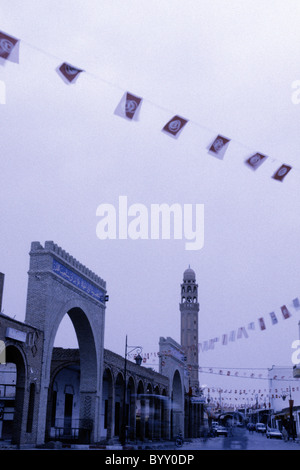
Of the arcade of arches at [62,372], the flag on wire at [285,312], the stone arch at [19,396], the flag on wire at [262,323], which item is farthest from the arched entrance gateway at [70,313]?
the flag on wire at [285,312]

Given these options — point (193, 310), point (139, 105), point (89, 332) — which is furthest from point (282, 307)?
point (193, 310)

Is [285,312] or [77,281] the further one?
[77,281]

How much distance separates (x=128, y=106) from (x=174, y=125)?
1.35 metres

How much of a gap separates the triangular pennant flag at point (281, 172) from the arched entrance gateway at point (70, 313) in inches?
517

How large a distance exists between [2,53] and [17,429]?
16.1 meters

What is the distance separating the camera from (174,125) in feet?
44.0

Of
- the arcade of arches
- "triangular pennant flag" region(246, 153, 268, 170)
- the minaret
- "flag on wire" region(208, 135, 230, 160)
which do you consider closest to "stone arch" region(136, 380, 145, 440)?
the arcade of arches

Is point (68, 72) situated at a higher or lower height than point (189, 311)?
lower

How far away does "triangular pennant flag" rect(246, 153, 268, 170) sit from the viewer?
47.9ft

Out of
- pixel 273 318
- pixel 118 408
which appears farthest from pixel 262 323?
pixel 118 408

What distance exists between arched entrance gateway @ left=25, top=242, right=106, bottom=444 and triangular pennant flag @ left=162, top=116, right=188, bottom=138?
13245mm

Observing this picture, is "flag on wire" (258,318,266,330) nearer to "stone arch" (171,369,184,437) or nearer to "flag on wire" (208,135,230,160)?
"flag on wire" (208,135,230,160)

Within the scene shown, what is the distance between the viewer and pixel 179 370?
5469 centimetres

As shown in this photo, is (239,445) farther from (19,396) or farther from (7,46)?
(7,46)
